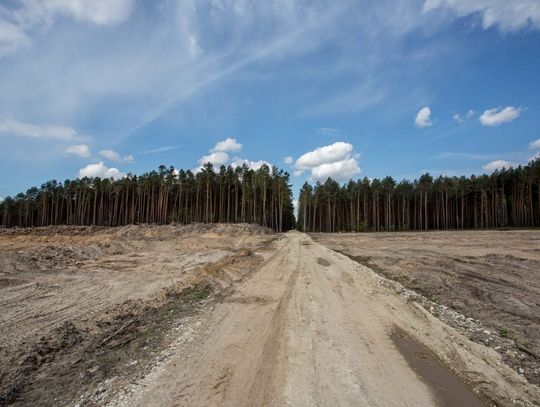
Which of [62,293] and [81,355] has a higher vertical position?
[62,293]

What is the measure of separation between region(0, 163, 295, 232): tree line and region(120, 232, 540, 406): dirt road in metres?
66.1

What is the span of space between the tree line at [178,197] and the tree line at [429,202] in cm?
1998

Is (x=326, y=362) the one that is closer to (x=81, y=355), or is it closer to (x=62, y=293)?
(x=81, y=355)

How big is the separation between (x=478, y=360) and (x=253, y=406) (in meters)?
4.67

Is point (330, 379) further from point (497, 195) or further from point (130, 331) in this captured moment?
point (497, 195)

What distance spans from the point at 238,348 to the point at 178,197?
262 ft

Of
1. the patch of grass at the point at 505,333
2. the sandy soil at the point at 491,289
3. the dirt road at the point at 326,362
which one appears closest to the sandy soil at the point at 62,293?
the dirt road at the point at 326,362

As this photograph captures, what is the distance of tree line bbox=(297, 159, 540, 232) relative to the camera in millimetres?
74625

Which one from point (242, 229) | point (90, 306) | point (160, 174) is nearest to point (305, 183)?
point (160, 174)

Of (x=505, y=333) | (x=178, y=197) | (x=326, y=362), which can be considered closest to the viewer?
(x=326, y=362)

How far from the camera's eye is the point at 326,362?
622 centimetres

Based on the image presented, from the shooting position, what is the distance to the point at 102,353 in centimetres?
674

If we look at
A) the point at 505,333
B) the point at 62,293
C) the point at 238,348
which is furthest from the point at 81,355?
the point at 505,333

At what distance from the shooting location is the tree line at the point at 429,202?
2938 inches
